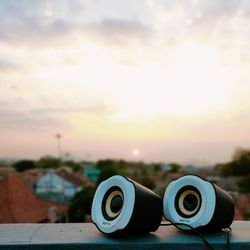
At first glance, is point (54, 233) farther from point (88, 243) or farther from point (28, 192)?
point (28, 192)

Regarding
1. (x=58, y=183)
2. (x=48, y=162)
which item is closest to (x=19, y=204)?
(x=58, y=183)

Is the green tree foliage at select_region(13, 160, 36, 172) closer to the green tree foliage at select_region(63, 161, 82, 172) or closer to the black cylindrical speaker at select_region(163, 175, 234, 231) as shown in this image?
the green tree foliage at select_region(63, 161, 82, 172)

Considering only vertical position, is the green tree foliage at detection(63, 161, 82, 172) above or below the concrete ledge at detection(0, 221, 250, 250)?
below

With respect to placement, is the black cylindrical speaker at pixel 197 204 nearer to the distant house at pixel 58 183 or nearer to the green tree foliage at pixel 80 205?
the green tree foliage at pixel 80 205

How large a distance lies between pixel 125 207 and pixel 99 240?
4.8 inches

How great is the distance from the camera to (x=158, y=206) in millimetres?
1203

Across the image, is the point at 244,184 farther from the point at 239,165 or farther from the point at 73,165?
the point at 73,165

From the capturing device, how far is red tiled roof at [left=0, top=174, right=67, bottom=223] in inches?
608

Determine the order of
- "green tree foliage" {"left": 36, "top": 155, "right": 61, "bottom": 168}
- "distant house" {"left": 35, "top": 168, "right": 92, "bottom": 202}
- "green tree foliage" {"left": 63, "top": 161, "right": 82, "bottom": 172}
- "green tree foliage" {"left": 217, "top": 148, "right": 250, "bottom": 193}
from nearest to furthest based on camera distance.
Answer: "distant house" {"left": 35, "top": 168, "right": 92, "bottom": 202} < "green tree foliage" {"left": 217, "top": 148, "right": 250, "bottom": 193} < "green tree foliage" {"left": 63, "top": 161, "right": 82, "bottom": 172} < "green tree foliage" {"left": 36, "top": 155, "right": 61, "bottom": 168}

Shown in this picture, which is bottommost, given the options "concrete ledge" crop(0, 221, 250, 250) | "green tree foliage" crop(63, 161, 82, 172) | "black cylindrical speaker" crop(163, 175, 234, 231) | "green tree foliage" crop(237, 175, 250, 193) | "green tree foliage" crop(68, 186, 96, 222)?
"green tree foliage" crop(237, 175, 250, 193)

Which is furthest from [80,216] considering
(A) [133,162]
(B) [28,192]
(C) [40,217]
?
(A) [133,162]

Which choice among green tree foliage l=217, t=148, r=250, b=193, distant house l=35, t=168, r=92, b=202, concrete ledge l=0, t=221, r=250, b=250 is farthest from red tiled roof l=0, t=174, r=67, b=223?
green tree foliage l=217, t=148, r=250, b=193

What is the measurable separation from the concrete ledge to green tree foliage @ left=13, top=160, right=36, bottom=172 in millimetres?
51115

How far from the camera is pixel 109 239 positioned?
114cm
